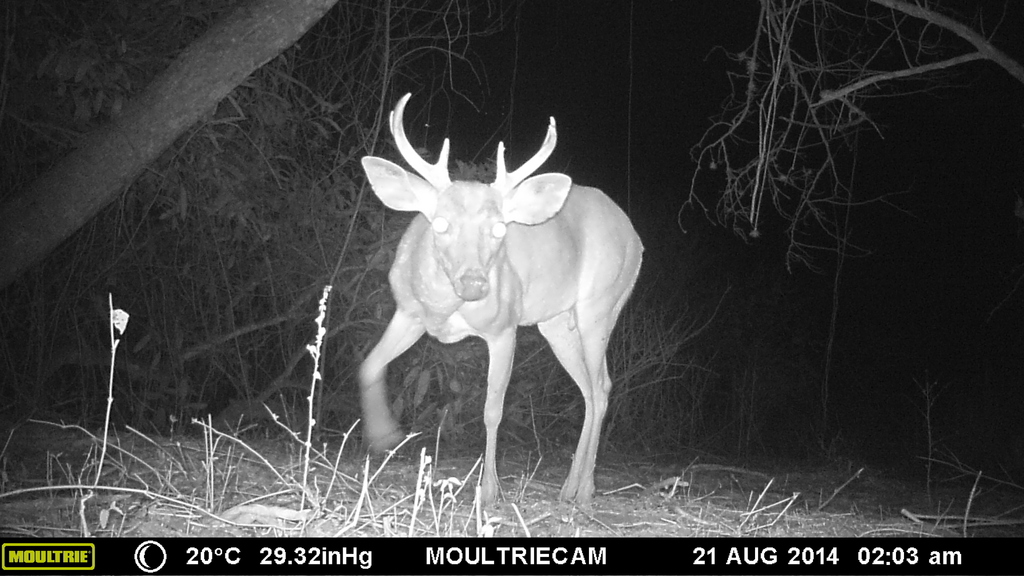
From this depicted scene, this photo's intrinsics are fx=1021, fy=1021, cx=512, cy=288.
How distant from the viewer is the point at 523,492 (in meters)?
5.25

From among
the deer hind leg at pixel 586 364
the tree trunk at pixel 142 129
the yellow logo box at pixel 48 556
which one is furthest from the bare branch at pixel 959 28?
the yellow logo box at pixel 48 556

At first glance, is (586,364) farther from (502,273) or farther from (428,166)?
(428,166)

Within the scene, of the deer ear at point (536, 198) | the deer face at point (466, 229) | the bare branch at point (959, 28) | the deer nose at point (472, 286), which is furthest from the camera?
the bare branch at point (959, 28)

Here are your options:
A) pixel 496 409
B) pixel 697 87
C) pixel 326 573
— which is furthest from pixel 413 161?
pixel 697 87

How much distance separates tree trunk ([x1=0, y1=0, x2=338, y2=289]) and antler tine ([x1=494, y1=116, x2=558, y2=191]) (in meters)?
1.15

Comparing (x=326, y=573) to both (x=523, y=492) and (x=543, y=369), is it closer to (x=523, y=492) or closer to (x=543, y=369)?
(x=523, y=492)

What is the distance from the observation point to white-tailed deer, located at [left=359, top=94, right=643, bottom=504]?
16.0 feet

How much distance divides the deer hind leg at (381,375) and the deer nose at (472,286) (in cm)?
70

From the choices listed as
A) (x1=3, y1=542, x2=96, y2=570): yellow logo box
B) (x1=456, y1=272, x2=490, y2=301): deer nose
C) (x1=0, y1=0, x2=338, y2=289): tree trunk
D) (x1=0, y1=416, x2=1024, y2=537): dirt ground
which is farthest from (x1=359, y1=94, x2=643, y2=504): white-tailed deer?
(x1=3, y1=542, x2=96, y2=570): yellow logo box

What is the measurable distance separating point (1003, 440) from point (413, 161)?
1026 centimetres

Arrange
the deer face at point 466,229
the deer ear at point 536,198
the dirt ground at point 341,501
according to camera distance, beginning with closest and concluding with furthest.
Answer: the dirt ground at point 341,501, the deer face at point 466,229, the deer ear at point 536,198

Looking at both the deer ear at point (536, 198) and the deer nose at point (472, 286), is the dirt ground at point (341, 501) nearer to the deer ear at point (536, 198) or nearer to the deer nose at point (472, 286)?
the deer nose at point (472, 286)

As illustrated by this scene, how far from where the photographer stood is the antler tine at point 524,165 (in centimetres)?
495

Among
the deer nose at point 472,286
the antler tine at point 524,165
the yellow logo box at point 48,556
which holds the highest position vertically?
the antler tine at point 524,165
